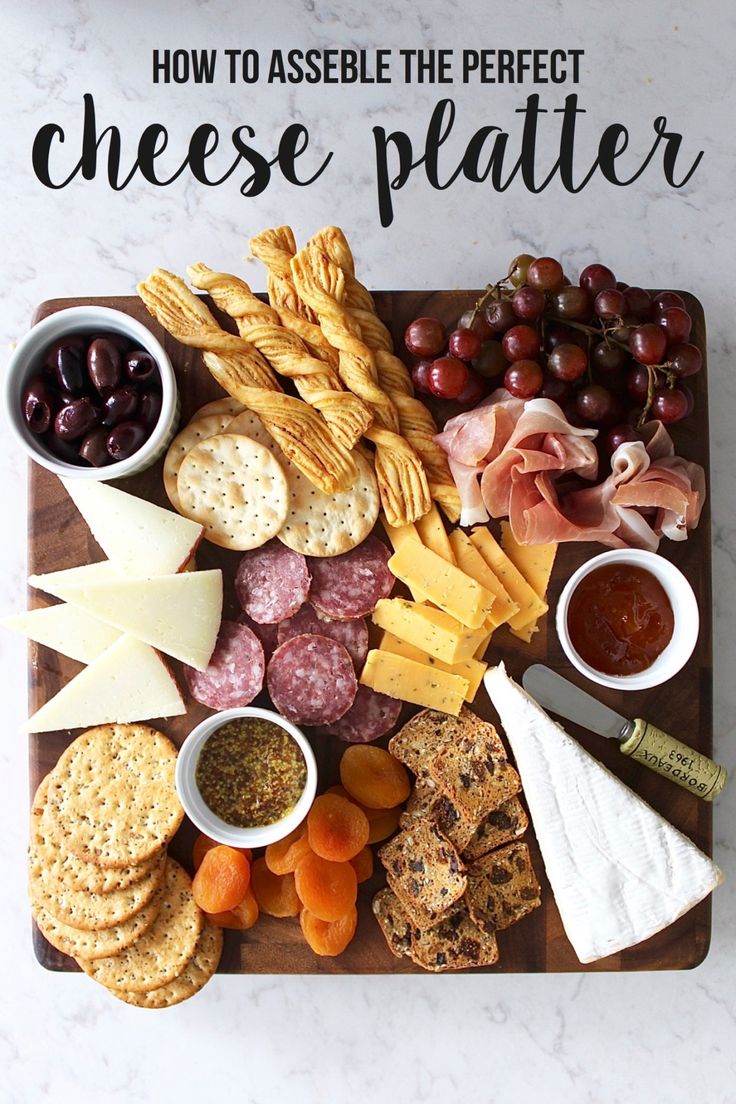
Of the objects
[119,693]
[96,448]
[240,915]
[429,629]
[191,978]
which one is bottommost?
[191,978]

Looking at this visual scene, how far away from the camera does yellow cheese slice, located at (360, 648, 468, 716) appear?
63.4 inches

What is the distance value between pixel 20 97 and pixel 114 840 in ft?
4.64

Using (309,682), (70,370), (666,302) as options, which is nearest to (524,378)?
(666,302)

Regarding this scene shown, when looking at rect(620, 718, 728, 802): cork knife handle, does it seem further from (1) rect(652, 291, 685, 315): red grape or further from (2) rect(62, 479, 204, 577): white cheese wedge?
(2) rect(62, 479, 204, 577): white cheese wedge

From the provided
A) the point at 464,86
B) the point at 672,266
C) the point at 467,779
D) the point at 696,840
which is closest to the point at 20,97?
the point at 464,86

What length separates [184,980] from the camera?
162 cm

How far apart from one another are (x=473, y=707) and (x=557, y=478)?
412 mm

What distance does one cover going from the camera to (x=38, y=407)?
1.49 metres

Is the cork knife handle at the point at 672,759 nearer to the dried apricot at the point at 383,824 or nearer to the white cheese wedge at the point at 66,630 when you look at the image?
the dried apricot at the point at 383,824

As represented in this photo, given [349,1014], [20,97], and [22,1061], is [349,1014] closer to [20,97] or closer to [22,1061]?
[22,1061]

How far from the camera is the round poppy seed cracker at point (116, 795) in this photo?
1589 mm

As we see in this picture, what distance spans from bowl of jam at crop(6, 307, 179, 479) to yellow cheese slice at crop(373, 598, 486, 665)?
47 centimetres

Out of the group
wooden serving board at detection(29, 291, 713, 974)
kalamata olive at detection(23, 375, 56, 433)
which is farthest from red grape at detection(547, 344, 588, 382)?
kalamata olive at detection(23, 375, 56, 433)

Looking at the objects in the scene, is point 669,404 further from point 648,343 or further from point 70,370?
point 70,370
